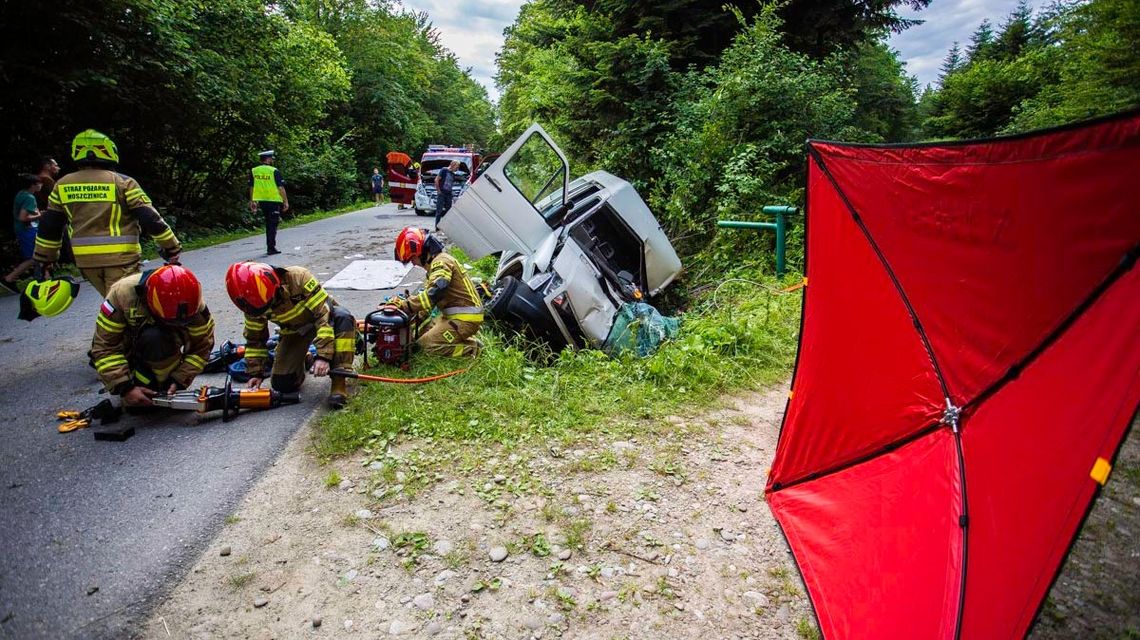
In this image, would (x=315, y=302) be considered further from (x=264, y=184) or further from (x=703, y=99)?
(x=703, y=99)

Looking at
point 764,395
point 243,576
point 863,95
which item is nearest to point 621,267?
point 764,395

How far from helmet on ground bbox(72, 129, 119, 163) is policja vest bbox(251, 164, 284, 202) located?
5.20 m

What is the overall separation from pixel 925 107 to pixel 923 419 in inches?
1781

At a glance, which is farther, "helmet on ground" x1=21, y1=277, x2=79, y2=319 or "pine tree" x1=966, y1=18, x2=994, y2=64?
"pine tree" x1=966, y1=18, x2=994, y2=64

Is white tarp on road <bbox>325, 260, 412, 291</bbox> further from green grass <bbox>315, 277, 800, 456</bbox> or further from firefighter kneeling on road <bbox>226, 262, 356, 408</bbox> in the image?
firefighter kneeling on road <bbox>226, 262, 356, 408</bbox>

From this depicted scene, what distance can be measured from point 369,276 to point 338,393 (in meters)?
4.25

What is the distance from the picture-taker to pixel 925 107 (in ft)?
124

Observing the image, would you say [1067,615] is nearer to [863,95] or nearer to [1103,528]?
[1103,528]

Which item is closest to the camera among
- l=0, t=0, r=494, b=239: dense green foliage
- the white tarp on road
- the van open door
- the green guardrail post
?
the van open door

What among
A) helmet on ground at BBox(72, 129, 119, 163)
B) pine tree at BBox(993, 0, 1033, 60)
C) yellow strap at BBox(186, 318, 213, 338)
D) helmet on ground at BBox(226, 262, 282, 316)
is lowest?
yellow strap at BBox(186, 318, 213, 338)

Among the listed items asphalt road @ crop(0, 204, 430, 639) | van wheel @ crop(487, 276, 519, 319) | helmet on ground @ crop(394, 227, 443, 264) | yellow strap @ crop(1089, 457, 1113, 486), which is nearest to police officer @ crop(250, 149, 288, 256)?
asphalt road @ crop(0, 204, 430, 639)

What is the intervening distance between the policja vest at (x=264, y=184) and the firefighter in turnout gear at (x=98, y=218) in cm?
512

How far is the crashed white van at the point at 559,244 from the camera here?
5.18 metres

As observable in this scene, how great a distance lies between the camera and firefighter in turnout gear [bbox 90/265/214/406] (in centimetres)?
359
